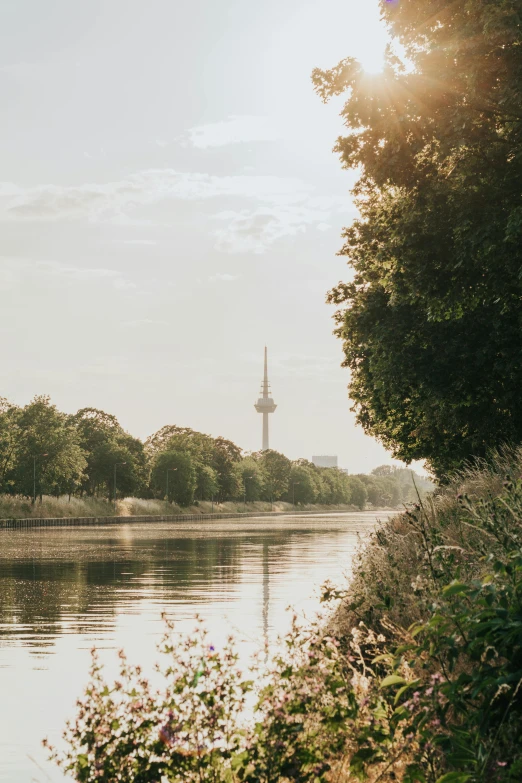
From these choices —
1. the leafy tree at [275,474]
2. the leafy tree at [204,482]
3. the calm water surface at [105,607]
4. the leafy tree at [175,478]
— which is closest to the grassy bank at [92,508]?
the leafy tree at [204,482]

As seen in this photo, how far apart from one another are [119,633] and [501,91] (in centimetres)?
1177

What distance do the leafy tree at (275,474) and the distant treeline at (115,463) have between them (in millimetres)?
96

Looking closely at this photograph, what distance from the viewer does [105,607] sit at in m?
20.7

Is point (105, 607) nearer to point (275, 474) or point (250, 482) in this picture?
point (250, 482)

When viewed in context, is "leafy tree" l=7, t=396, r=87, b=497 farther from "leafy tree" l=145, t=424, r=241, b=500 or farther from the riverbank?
"leafy tree" l=145, t=424, r=241, b=500

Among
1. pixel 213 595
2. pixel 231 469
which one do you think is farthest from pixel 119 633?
pixel 231 469

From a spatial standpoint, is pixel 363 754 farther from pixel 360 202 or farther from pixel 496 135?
pixel 360 202

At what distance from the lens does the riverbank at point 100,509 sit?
3383 inches

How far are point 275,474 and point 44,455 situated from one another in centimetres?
10215

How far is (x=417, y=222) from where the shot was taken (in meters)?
21.1

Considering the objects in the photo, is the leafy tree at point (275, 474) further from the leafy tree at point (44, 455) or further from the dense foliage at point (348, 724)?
the dense foliage at point (348, 724)

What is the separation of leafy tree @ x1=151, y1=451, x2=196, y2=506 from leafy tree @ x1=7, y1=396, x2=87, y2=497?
2917 centimetres

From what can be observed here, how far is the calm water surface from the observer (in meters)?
10.9

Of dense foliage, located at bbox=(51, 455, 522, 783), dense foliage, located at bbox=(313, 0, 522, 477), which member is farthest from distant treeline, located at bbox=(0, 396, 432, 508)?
dense foliage, located at bbox=(51, 455, 522, 783)
